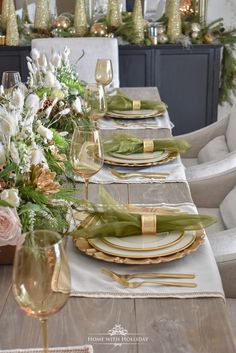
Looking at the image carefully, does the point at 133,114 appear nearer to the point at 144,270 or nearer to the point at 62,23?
the point at 144,270

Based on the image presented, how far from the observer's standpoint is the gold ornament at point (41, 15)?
3988mm

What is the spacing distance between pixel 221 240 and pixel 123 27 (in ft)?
8.91

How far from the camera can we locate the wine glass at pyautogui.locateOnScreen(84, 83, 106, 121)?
2158mm

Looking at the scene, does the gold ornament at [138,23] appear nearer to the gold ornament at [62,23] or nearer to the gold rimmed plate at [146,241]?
the gold ornament at [62,23]

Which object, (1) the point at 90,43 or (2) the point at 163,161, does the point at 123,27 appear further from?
(2) the point at 163,161

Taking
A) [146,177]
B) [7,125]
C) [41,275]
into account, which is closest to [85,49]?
[146,177]

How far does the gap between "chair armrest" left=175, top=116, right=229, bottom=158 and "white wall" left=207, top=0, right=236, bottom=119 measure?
240 cm

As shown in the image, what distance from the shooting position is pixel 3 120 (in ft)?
3.92

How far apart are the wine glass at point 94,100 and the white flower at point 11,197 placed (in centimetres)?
108

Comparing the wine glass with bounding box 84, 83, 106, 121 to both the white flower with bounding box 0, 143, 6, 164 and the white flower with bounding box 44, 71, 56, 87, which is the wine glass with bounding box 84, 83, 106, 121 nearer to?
the white flower with bounding box 44, 71, 56, 87

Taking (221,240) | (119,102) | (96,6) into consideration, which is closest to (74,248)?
(221,240)

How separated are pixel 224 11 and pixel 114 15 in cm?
152

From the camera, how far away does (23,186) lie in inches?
47.2

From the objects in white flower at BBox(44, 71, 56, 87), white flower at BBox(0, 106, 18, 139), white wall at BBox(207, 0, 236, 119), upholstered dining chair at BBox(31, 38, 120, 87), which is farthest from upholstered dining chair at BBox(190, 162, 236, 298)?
white wall at BBox(207, 0, 236, 119)
